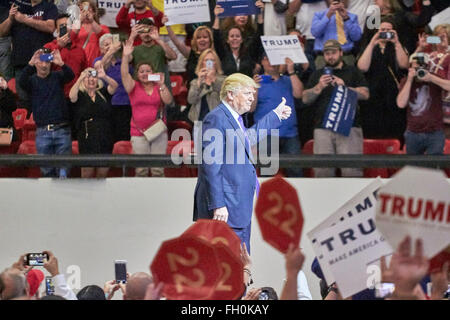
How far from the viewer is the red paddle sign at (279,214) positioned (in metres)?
3.58

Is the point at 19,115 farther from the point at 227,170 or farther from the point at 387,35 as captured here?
the point at 387,35

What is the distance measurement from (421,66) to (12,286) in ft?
16.8

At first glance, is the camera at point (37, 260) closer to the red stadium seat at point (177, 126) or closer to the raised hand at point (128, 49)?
the red stadium seat at point (177, 126)

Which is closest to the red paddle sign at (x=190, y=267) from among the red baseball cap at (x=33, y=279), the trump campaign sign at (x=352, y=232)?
the trump campaign sign at (x=352, y=232)

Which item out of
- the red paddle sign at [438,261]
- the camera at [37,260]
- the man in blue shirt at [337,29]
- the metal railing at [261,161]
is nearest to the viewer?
the red paddle sign at [438,261]

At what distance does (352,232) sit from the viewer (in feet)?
12.2

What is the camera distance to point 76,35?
975 cm

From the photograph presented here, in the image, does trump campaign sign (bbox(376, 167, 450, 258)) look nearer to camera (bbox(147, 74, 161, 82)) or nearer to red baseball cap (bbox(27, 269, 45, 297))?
red baseball cap (bbox(27, 269, 45, 297))

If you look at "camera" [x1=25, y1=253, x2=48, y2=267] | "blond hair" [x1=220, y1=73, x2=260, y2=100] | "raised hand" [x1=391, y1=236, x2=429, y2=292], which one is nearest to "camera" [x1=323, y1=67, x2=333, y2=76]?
"blond hair" [x1=220, y1=73, x2=260, y2=100]

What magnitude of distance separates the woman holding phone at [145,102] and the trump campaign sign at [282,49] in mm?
885

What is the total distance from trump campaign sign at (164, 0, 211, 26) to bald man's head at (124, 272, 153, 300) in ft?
17.3

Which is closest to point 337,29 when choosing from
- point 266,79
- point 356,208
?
point 266,79

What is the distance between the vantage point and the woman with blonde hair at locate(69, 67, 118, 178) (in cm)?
921
